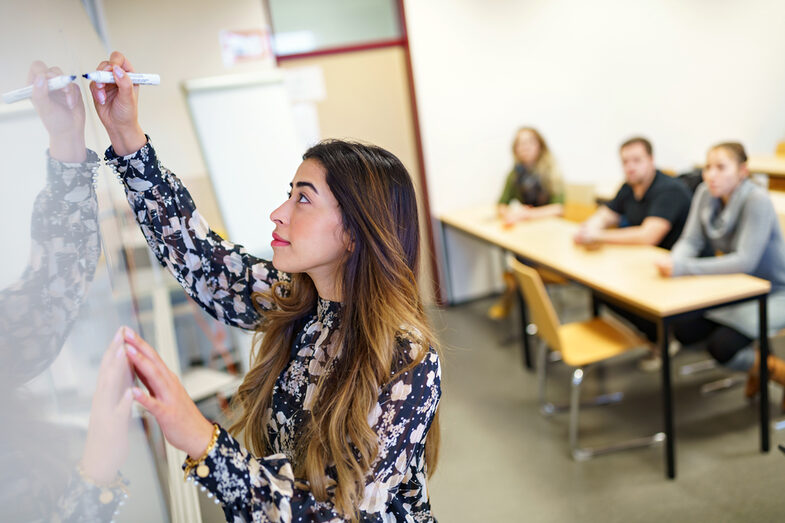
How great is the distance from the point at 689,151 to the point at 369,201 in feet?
9.53

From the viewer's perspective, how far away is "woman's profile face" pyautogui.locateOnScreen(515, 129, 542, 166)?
14.6ft

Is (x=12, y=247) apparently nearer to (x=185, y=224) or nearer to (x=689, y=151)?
(x=185, y=224)

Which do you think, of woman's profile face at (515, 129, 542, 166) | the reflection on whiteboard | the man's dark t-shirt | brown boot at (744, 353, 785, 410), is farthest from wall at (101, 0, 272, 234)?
brown boot at (744, 353, 785, 410)

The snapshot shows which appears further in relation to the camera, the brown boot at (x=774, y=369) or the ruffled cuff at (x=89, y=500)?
the brown boot at (x=774, y=369)

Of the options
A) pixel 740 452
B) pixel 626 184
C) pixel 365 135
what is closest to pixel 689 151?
pixel 626 184

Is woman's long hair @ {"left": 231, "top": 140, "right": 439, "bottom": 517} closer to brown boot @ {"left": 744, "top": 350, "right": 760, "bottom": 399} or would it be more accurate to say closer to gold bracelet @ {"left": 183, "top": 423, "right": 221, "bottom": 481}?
gold bracelet @ {"left": 183, "top": 423, "right": 221, "bottom": 481}

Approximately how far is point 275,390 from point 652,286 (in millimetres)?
2013

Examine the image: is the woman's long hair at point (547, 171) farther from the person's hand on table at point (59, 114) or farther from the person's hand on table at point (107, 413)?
the person's hand on table at point (107, 413)

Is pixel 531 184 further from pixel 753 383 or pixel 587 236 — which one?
pixel 753 383

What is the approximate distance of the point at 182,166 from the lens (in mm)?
4195

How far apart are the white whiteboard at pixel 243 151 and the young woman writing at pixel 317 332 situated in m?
2.58

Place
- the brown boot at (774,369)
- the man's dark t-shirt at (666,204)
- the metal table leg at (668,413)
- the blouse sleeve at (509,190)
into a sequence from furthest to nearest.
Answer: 1. the blouse sleeve at (509,190)
2. the man's dark t-shirt at (666,204)
3. the brown boot at (774,369)
4. the metal table leg at (668,413)

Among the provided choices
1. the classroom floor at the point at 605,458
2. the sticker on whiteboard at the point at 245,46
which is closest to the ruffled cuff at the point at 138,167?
the classroom floor at the point at 605,458

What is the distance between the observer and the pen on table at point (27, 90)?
0.49 meters
